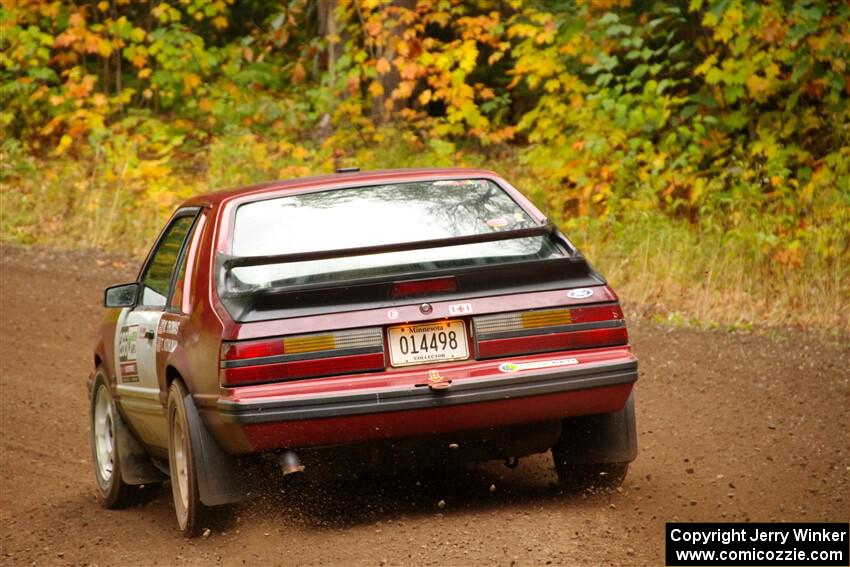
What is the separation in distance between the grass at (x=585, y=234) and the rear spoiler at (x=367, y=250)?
19.5 ft

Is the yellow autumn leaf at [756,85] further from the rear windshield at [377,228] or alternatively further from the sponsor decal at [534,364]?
the sponsor decal at [534,364]

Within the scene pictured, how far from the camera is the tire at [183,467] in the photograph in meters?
5.75

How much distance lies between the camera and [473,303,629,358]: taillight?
565cm

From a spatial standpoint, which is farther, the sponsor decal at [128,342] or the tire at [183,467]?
the sponsor decal at [128,342]

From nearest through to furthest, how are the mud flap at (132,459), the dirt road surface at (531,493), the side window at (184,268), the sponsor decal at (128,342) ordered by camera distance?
the dirt road surface at (531,493) < the side window at (184,268) < the sponsor decal at (128,342) < the mud flap at (132,459)

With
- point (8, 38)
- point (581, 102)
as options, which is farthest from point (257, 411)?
point (8, 38)

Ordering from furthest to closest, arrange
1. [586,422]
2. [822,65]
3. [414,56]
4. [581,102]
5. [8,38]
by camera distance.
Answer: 1. [8,38]
2. [414,56]
3. [581,102]
4. [822,65]
5. [586,422]

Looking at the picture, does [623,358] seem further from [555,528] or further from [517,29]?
[517,29]

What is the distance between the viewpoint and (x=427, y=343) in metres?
5.61

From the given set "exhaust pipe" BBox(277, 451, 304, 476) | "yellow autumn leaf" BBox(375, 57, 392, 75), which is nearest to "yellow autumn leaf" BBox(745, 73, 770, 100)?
"yellow autumn leaf" BBox(375, 57, 392, 75)

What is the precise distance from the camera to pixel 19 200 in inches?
749

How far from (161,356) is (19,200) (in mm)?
13437

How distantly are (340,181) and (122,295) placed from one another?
154 centimetres

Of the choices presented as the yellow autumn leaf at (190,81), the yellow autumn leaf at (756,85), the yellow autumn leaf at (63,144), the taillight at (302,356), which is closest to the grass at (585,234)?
the yellow autumn leaf at (63,144)
